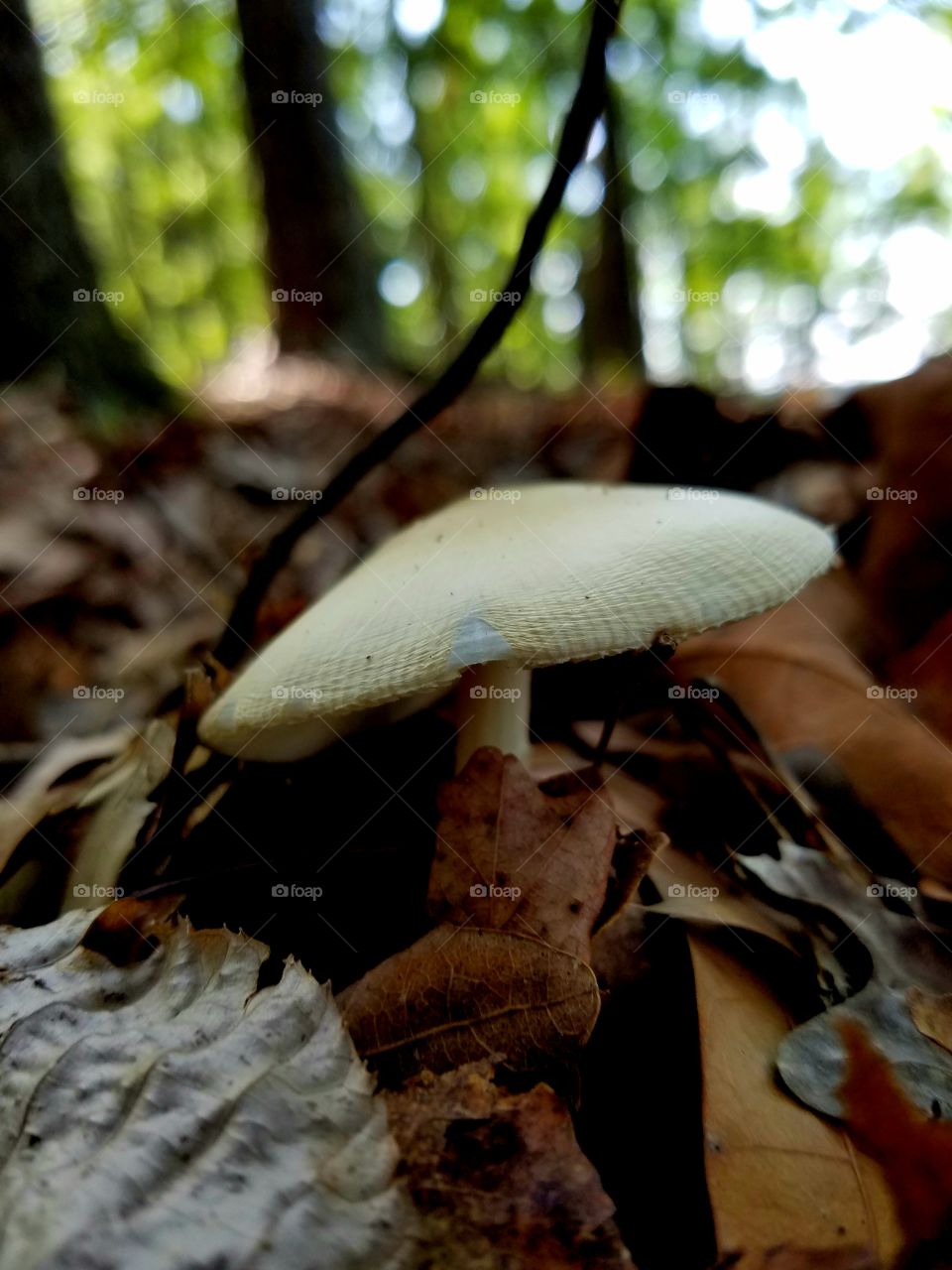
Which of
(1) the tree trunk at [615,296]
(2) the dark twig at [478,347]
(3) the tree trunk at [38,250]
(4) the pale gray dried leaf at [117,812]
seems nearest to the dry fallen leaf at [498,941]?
(4) the pale gray dried leaf at [117,812]

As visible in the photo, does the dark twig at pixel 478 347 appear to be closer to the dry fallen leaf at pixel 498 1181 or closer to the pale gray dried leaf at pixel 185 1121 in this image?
the pale gray dried leaf at pixel 185 1121

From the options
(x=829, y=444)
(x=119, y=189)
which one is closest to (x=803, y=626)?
(x=829, y=444)

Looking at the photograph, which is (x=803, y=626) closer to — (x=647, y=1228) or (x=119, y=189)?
(x=647, y=1228)

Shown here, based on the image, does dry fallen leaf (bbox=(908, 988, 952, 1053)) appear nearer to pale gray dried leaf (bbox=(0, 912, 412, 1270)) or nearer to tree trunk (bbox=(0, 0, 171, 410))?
pale gray dried leaf (bbox=(0, 912, 412, 1270))

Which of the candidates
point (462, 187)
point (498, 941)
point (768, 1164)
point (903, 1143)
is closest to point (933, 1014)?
point (903, 1143)

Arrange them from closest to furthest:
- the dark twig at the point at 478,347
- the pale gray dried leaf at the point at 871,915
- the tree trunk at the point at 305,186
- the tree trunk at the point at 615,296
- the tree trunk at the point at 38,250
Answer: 1. the pale gray dried leaf at the point at 871,915
2. the dark twig at the point at 478,347
3. the tree trunk at the point at 38,250
4. the tree trunk at the point at 305,186
5. the tree trunk at the point at 615,296

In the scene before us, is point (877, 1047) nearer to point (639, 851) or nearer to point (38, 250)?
point (639, 851)

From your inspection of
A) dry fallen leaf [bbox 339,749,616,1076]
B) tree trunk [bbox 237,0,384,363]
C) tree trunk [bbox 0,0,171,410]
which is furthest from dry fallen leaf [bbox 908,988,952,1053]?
tree trunk [bbox 237,0,384,363]
